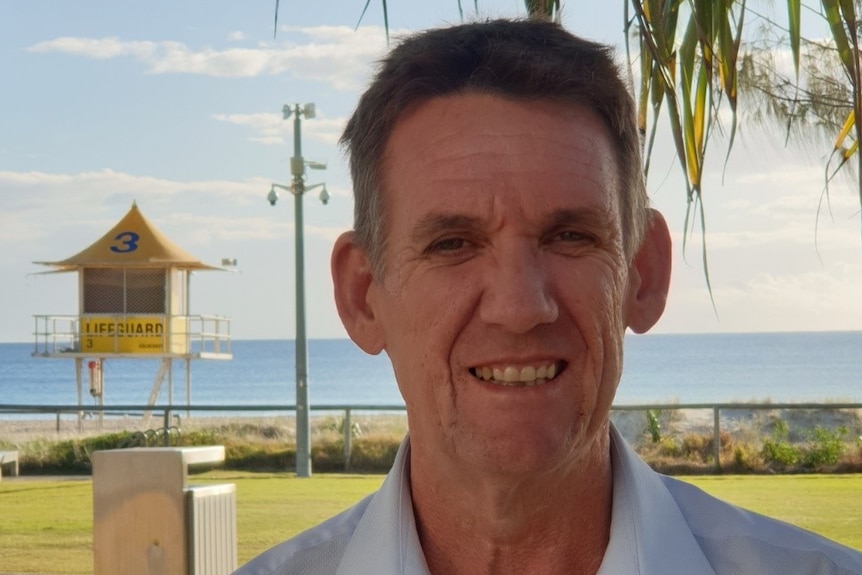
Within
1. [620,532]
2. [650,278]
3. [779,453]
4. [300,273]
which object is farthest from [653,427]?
[620,532]

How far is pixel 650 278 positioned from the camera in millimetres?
1696

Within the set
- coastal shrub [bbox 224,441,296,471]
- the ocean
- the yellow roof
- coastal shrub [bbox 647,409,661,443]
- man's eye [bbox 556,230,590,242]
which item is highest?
the yellow roof

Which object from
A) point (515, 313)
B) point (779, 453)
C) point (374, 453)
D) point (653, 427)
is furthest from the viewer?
point (374, 453)

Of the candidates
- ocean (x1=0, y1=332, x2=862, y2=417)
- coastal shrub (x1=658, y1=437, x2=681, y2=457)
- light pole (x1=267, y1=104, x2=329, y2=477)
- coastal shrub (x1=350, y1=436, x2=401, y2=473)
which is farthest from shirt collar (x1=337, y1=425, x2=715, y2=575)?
ocean (x1=0, y1=332, x2=862, y2=417)

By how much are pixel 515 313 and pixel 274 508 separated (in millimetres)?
9243

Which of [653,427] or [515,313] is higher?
[515,313]

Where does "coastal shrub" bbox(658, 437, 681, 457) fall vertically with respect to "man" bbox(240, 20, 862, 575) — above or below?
below

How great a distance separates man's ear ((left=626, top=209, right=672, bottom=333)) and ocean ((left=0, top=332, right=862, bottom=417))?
5589 centimetres

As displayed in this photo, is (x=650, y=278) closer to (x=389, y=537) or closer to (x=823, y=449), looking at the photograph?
(x=389, y=537)

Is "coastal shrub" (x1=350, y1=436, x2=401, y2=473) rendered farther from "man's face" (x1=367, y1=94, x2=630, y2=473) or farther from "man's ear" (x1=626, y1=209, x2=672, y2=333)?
"man's face" (x1=367, y1=94, x2=630, y2=473)

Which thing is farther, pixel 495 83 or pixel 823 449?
pixel 823 449

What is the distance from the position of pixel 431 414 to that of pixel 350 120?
0.44m

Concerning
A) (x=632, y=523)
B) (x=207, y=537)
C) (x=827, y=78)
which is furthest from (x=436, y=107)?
(x=827, y=78)

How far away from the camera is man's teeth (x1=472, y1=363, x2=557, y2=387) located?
145cm
